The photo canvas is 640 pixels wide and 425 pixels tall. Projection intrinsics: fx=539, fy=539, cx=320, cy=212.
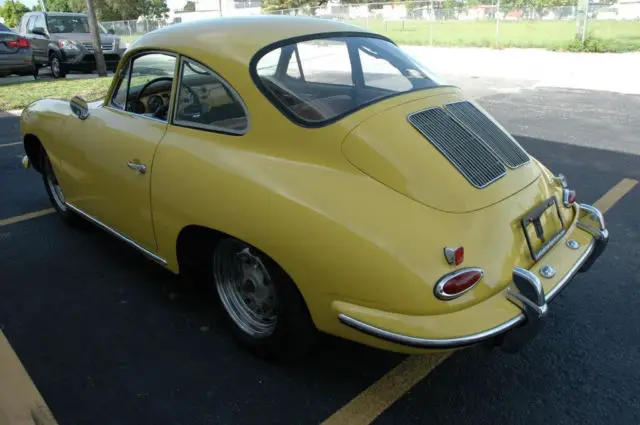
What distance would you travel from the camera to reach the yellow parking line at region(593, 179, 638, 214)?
4750mm

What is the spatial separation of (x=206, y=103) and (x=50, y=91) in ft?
32.6

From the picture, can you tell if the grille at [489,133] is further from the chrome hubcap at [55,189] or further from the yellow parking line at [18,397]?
the chrome hubcap at [55,189]

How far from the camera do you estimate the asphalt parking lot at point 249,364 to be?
2.47 metres

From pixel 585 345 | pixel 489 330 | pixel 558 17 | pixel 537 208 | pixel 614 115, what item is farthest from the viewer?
pixel 558 17

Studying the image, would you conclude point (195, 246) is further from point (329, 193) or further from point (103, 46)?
point (103, 46)

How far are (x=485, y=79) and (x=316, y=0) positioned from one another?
47846 millimetres

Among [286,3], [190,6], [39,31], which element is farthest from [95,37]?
[190,6]

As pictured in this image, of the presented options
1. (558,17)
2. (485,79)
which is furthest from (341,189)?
(558,17)

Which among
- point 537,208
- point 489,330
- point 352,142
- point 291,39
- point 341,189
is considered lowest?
point 489,330

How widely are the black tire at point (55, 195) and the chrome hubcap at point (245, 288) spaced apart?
2.16 metres

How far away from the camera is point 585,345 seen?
2900mm

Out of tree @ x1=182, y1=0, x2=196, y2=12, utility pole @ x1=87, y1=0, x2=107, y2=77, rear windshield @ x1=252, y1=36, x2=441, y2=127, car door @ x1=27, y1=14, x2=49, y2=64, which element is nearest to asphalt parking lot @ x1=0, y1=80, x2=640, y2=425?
rear windshield @ x1=252, y1=36, x2=441, y2=127

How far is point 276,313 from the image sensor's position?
8.59ft

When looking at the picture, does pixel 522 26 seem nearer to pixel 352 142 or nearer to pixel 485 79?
pixel 485 79
